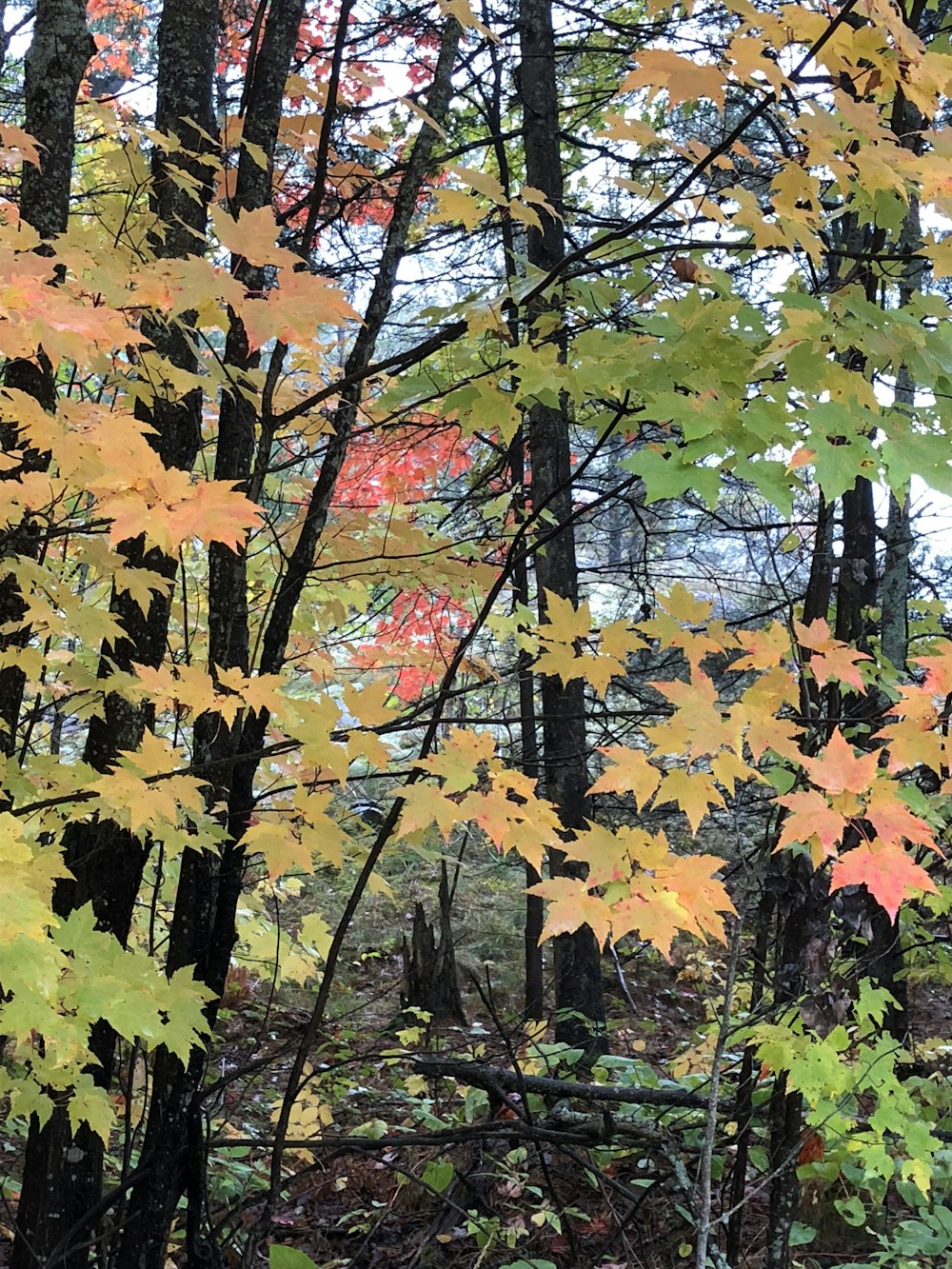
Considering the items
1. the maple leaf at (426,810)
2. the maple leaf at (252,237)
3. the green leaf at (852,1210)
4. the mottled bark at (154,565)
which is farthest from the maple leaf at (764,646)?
the green leaf at (852,1210)

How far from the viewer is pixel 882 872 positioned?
2012 mm

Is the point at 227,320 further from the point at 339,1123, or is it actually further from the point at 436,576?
the point at 339,1123

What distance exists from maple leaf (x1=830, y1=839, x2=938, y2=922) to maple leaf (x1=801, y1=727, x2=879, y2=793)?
0.14 m

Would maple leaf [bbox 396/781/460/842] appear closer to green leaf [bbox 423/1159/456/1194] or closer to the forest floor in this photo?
the forest floor

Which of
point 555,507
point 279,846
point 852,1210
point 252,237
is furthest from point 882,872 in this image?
point 555,507

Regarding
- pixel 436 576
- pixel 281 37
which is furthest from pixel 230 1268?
pixel 281 37

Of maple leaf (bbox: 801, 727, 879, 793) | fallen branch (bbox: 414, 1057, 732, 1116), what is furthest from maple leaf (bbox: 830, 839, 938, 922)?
fallen branch (bbox: 414, 1057, 732, 1116)

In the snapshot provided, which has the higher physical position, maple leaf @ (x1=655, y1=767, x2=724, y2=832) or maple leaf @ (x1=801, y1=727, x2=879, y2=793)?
maple leaf @ (x1=801, y1=727, x2=879, y2=793)

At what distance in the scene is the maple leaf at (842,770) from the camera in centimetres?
205

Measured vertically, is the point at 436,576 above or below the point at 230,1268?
above

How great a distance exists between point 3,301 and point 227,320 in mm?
750

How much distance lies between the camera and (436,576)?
3.26 metres

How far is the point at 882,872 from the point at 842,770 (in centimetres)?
24

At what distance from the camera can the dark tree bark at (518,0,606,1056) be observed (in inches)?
198
